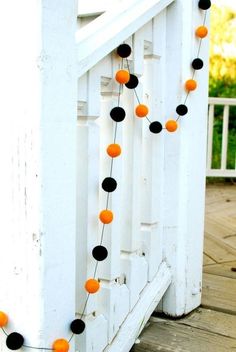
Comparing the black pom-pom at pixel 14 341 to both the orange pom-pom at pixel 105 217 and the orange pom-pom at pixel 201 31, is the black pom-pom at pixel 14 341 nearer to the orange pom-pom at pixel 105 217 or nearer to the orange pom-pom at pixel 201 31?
the orange pom-pom at pixel 105 217

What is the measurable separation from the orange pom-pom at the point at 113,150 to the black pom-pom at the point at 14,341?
41cm

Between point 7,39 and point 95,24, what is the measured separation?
0.27 meters

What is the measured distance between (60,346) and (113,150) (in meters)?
0.41

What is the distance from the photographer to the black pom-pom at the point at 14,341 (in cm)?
82

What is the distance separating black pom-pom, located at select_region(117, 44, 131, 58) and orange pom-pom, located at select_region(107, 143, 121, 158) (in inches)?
7.9

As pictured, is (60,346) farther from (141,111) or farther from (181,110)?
(181,110)

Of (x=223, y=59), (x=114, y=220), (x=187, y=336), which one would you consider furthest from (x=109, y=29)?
(x=223, y=59)

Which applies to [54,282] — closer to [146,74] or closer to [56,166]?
[56,166]

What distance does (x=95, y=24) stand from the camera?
100 centimetres

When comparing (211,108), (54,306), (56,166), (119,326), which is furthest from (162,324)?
(211,108)

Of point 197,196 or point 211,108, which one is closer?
point 197,196

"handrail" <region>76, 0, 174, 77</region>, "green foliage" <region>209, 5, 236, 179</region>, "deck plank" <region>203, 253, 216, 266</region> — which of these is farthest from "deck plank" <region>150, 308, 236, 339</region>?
"green foliage" <region>209, 5, 236, 179</region>

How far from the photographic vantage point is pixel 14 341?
0.82m

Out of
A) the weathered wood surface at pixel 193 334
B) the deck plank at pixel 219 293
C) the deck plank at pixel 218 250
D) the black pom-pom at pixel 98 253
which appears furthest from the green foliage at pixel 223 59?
the black pom-pom at pixel 98 253
